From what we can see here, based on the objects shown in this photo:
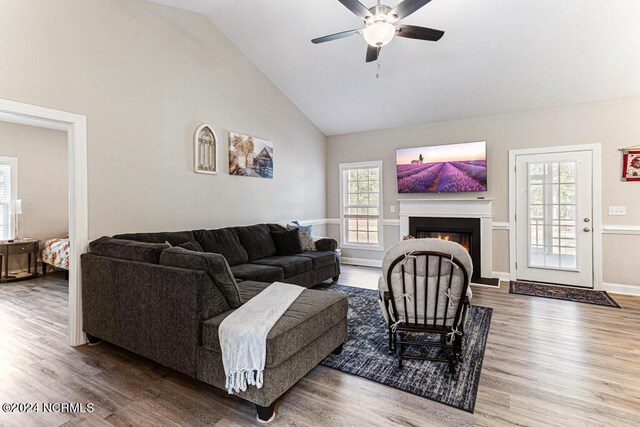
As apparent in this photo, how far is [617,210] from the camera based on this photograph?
4562 millimetres

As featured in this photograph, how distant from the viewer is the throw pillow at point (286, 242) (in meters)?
4.88

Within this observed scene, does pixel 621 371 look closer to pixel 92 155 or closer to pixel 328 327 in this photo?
pixel 328 327

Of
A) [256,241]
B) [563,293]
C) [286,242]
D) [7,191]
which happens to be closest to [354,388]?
[256,241]

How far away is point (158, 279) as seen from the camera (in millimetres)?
2320

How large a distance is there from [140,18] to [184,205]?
6.98 feet

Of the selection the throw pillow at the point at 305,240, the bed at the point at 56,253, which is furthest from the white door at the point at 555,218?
the bed at the point at 56,253

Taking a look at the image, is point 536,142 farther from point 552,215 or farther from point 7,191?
point 7,191

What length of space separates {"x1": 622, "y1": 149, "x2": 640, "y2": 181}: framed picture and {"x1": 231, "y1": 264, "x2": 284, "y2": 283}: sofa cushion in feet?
16.1

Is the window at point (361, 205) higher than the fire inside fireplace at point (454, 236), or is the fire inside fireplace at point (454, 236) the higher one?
the window at point (361, 205)

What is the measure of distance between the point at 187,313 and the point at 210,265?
349mm

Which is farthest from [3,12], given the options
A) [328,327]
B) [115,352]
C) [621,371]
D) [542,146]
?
[542,146]

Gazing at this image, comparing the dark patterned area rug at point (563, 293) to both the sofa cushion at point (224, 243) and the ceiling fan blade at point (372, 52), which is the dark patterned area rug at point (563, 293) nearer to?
the ceiling fan blade at point (372, 52)

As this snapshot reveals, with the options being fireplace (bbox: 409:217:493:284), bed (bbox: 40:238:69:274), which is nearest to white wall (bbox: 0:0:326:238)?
bed (bbox: 40:238:69:274)

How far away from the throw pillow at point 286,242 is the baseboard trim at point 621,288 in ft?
14.6
